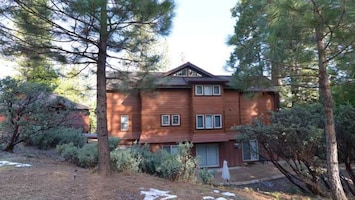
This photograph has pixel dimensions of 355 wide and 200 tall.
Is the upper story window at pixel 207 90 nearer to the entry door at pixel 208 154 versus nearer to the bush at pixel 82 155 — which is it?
the entry door at pixel 208 154

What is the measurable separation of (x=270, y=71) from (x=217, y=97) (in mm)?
10626

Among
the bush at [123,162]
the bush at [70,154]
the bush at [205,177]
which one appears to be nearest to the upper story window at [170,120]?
the bush at [70,154]

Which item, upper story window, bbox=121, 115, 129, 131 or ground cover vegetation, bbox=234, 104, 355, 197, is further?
upper story window, bbox=121, 115, 129, 131

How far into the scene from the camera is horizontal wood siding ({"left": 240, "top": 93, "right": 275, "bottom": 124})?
58.6 ft

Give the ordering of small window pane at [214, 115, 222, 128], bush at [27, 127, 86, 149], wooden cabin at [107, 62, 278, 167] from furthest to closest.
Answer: small window pane at [214, 115, 222, 128] → wooden cabin at [107, 62, 278, 167] → bush at [27, 127, 86, 149]

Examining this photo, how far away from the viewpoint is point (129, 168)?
18.4 feet

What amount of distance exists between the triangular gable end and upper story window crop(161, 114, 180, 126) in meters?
2.67

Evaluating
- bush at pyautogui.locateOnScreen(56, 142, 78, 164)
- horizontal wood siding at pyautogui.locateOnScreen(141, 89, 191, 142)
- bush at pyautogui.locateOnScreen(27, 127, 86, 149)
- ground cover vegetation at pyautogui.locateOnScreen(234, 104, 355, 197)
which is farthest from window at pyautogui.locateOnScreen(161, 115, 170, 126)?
bush at pyautogui.locateOnScreen(56, 142, 78, 164)

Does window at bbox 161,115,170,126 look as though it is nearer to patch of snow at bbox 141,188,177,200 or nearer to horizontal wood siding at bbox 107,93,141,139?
horizontal wood siding at bbox 107,93,141,139

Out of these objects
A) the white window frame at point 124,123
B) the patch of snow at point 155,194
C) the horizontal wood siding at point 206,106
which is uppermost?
the horizontal wood siding at point 206,106

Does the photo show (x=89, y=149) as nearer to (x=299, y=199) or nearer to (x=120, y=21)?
(x=120, y=21)

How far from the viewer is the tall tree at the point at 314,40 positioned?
4801mm

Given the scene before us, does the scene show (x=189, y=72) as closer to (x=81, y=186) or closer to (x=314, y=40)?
(x=314, y=40)

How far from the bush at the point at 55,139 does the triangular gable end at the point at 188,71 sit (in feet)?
29.6
